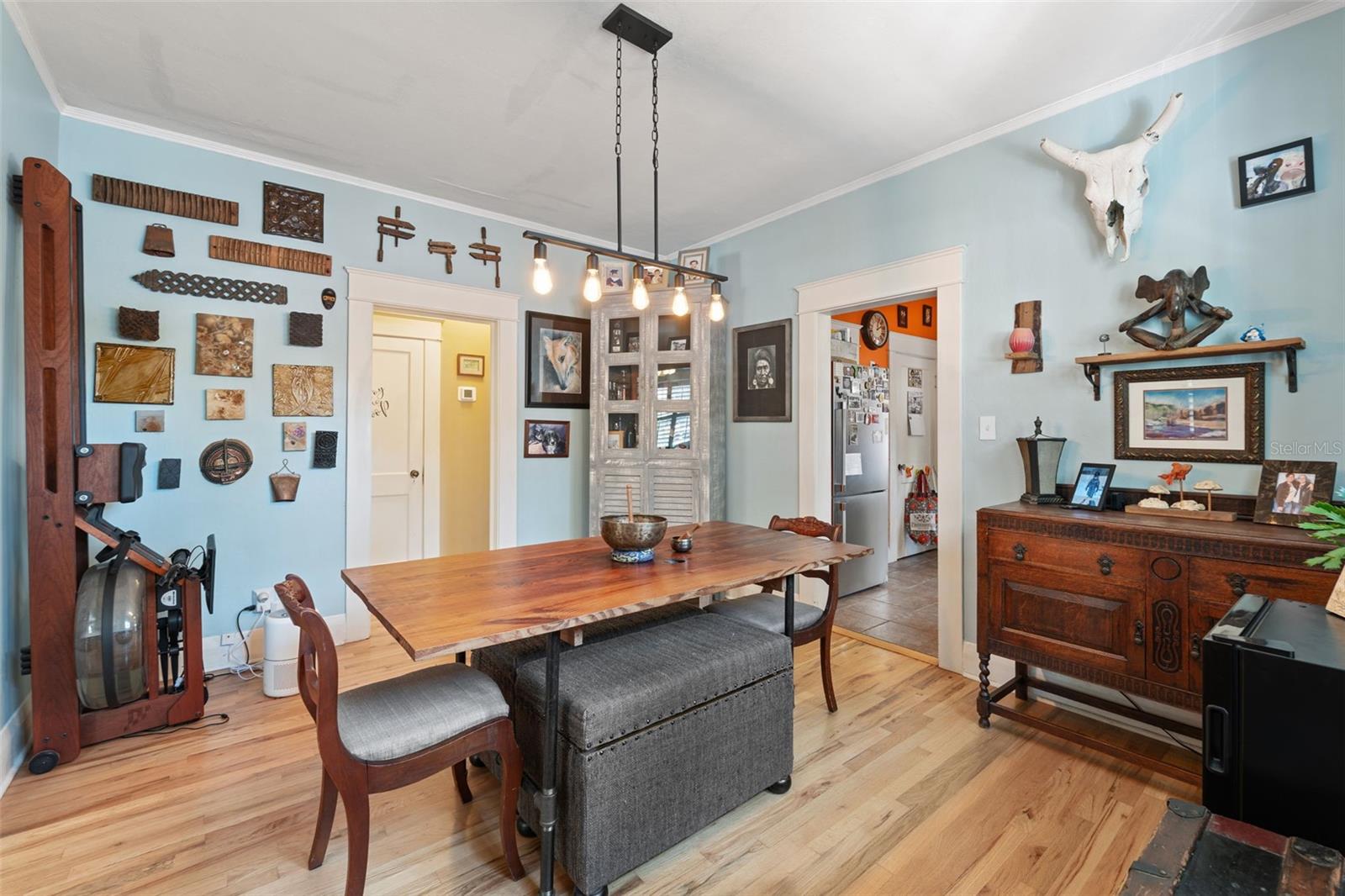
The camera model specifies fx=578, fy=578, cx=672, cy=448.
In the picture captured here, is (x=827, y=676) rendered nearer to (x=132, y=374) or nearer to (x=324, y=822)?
(x=324, y=822)

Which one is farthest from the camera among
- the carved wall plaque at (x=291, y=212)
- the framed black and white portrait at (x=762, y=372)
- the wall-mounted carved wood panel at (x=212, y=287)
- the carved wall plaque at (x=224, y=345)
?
the framed black and white portrait at (x=762, y=372)

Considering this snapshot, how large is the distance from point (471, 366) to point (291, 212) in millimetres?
2016

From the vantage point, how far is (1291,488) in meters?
2.01

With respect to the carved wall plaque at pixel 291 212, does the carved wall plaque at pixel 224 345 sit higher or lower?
lower

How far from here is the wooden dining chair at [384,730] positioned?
4.49ft

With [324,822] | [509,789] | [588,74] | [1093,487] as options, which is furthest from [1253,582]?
[588,74]

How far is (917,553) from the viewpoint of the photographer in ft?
19.0

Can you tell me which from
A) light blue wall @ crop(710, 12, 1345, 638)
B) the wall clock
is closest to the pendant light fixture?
light blue wall @ crop(710, 12, 1345, 638)

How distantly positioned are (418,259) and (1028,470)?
361cm

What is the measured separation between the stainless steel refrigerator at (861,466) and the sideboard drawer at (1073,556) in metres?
1.63

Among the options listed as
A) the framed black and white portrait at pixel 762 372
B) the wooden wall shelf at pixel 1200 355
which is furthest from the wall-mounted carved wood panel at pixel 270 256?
the wooden wall shelf at pixel 1200 355

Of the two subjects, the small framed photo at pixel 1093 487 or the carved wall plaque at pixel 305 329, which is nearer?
the small framed photo at pixel 1093 487

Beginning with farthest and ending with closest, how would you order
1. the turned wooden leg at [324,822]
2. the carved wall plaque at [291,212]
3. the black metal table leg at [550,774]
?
the carved wall plaque at [291,212] → the turned wooden leg at [324,822] → the black metal table leg at [550,774]

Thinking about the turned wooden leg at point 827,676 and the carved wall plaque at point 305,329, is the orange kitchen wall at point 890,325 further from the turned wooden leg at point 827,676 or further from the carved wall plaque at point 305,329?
the carved wall plaque at point 305,329
